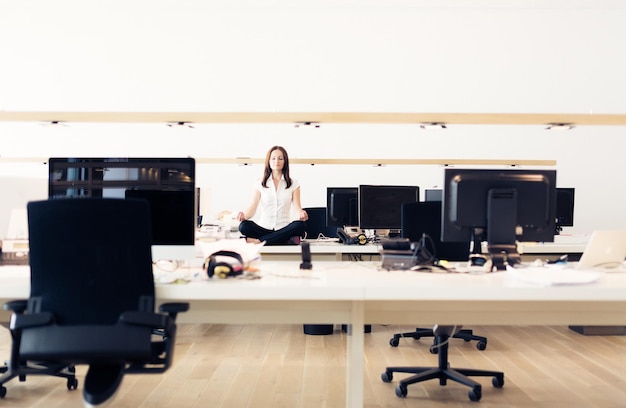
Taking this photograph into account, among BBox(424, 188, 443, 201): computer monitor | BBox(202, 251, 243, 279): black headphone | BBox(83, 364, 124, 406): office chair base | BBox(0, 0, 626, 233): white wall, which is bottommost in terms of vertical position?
BBox(83, 364, 124, 406): office chair base

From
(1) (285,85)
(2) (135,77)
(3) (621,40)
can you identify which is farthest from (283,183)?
(3) (621,40)

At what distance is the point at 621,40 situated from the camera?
7785 millimetres

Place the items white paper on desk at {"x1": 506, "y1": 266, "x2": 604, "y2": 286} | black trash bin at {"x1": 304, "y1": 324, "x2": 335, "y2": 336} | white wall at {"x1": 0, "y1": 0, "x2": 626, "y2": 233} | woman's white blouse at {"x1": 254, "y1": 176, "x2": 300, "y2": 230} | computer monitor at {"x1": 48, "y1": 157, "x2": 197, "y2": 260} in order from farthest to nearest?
white wall at {"x1": 0, "y1": 0, "x2": 626, "y2": 233} < woman's white blouse at {"x1": 254, "y1": 176, "x2": 300, "y2": 230} < black trash bin at {"x1": 304, "y1": 324, "x2": 335, "y2": 336} < computer monitor at {"x1": 48, "y1": 157, "x2": 197, "y2": 260} < white paper on desk at {"x1": 506, "y1": 266, "x2": 604, "y2": 286}

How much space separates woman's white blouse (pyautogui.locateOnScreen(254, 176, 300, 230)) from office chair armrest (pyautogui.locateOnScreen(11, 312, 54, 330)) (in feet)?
10.1

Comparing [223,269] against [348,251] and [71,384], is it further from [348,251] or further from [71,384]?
[348,251]

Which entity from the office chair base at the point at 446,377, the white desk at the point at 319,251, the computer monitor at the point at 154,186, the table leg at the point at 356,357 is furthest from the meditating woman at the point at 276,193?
the table leg at the point at 356,357

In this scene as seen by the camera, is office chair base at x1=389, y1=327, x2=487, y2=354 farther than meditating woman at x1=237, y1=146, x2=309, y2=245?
No

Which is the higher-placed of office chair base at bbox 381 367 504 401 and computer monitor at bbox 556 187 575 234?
computer monitor at bbox 556 187 575 234

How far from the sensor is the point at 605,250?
9.07 ft

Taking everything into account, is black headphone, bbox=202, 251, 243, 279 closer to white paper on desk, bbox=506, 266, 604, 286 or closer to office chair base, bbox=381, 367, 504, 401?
white paper on desk, bbox=506, 266, 604, 286

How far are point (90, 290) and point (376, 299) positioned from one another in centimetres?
99

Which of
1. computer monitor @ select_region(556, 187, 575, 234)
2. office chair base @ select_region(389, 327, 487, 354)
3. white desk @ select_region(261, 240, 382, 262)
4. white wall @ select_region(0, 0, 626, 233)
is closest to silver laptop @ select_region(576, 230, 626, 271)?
office chair base @ select_region(389, 327, 487, 354)

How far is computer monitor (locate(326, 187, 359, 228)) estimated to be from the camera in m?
5.41

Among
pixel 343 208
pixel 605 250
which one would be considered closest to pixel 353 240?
pixel 343 208
